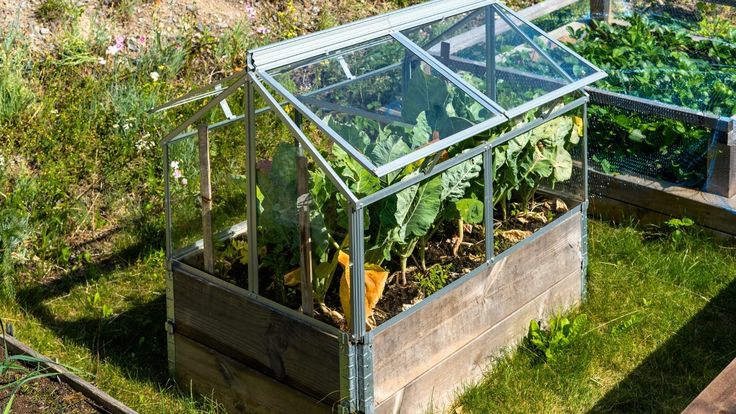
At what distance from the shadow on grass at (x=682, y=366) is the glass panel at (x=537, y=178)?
29.2 inches

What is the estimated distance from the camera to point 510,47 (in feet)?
14.5

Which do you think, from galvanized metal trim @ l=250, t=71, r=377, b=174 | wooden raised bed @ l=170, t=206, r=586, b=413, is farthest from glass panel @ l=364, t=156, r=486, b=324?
galvanized metal trim @ l=250, t=71, r=377, b=174

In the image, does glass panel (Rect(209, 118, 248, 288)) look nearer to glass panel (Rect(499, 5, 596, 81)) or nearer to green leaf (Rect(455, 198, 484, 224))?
green leaf (Rect(455, 198, 484, 224))

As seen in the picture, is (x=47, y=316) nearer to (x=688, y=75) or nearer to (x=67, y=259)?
(x=67, y=259)

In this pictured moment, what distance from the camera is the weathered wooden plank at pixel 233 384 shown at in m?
3.67

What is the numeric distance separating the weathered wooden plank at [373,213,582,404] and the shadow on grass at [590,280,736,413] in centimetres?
52

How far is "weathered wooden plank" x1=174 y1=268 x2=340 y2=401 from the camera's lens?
351 centimetres

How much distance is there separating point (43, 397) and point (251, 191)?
1.14 metres

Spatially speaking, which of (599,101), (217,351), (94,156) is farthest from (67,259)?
(599,101)

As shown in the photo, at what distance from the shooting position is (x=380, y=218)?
358 cm

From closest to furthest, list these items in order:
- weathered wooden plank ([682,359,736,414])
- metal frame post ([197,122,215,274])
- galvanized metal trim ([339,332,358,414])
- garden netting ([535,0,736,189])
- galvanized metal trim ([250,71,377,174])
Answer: weathered wooden plank ([682,359,736,414]) < galvanized metal trim ([250,71,377,174]) < galvanized metal trim ([339,332,358,414]) < metal frame post ([197,122,215,274]) < garden netting ([535,0,736,189])

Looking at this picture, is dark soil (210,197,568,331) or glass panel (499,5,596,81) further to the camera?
glass panel (499,5,596,81)

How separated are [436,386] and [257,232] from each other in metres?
0.89

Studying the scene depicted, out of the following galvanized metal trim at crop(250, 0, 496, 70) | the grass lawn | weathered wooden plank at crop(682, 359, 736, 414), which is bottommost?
the grass lawn
